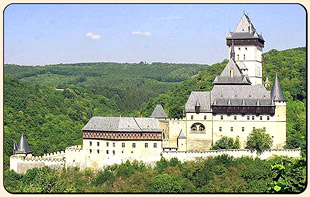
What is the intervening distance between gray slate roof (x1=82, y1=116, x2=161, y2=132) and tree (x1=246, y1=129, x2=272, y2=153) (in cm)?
649

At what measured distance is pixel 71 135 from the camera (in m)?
69.1

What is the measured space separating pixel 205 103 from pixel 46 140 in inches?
901

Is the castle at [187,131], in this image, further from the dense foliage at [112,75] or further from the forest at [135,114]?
the dense foliage at [112,75]

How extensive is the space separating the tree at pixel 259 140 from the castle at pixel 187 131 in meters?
0.39

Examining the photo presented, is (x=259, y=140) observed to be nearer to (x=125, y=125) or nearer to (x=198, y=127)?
(x=198, y=127)

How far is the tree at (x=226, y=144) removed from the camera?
46.4 m

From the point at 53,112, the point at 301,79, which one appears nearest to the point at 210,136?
the point at 301,79

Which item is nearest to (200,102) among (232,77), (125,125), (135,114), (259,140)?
(259,140)

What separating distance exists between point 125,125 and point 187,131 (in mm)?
4461

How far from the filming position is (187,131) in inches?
1848

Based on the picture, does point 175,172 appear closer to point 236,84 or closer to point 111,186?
point 111,186

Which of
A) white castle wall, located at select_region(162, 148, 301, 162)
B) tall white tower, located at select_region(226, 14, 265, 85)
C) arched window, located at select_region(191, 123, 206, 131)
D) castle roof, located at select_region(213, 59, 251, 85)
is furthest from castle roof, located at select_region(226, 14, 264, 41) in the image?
white castle wall, located at select_region(162, 148, 301, 162)

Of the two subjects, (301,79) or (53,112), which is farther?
(53,112)

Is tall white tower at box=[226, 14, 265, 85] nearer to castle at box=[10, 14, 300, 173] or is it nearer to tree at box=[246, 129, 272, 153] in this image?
castle at box=[10, 14, 300, 173]
